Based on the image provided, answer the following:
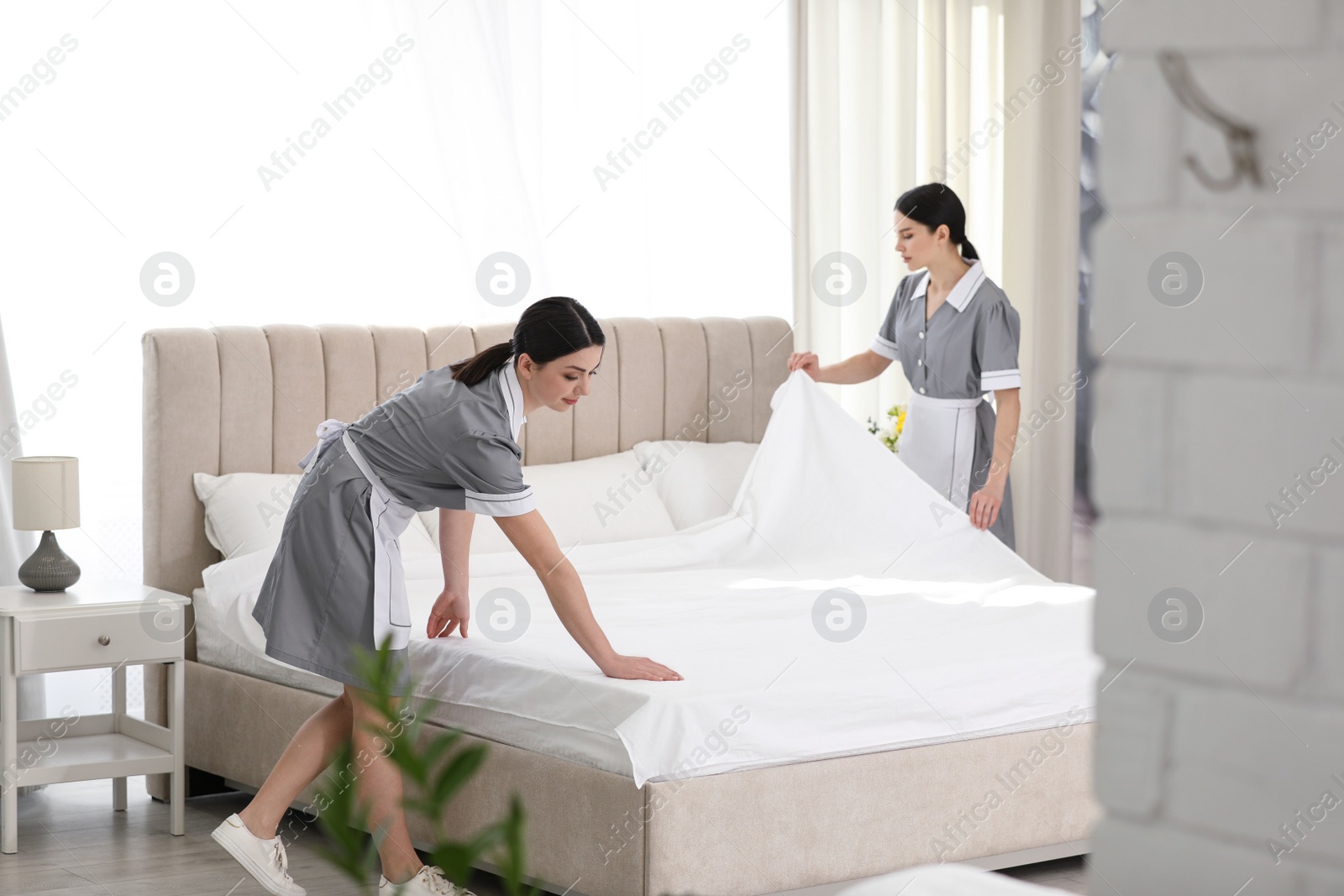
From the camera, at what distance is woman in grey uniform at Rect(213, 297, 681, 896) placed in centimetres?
280

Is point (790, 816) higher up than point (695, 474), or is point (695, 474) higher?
point (695, 474)

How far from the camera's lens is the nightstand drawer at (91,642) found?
11.2 ft

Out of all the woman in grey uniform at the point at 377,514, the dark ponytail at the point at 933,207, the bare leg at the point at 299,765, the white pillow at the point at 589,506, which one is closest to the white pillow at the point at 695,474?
the white pillow at the point at 589,506

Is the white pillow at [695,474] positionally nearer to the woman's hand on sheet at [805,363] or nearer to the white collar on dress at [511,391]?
the woman's hand on sheet at [805,363]

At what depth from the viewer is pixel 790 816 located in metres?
2.66

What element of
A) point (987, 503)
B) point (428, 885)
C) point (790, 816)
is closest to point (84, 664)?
point (428, 885)

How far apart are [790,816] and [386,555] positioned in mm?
954

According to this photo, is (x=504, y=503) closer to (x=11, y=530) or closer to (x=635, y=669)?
(x=635, y=669)

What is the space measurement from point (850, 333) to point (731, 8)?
48.2 inches

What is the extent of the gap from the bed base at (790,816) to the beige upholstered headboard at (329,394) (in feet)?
4.44

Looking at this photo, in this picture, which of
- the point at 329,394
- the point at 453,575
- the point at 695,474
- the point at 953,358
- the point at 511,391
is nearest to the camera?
the point at 511,391

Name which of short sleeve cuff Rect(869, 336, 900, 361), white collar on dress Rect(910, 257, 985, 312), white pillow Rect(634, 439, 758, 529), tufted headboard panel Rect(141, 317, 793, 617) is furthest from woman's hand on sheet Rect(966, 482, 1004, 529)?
tufted headboard panel Rect(141, 317, 793, 617)

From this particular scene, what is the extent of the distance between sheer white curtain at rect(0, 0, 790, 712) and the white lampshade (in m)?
0.45

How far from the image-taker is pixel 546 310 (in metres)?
2.82
